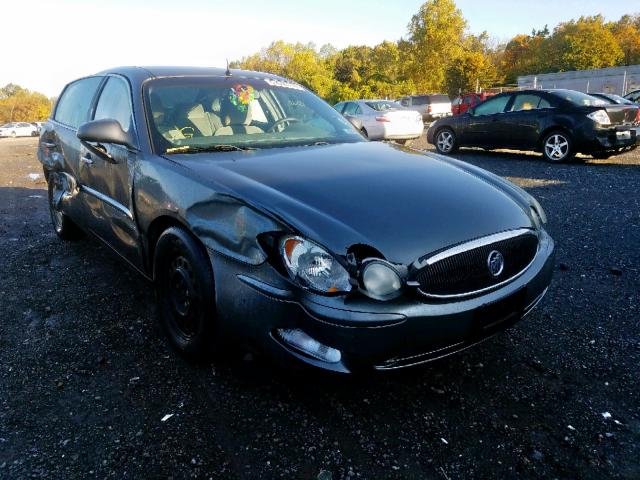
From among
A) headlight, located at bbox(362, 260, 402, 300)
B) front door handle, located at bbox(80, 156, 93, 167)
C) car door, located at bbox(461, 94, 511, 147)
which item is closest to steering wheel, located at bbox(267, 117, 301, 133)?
front door handle, located at bbox(80, 156, 93, 167)

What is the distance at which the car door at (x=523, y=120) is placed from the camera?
985 cm

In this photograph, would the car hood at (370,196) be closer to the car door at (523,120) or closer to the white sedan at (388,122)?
the car door at (523,120)

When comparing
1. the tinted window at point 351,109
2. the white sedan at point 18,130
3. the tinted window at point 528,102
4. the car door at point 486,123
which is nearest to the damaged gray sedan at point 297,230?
the tinted window at point 528,102

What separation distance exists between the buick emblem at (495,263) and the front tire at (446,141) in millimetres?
10034

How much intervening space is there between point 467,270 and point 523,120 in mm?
9165

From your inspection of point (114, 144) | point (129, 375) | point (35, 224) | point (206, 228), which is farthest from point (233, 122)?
point (35, 224)

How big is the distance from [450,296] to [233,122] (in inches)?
77.8

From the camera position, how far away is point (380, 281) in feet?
6.35

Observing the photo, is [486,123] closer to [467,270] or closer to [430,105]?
[467,270]

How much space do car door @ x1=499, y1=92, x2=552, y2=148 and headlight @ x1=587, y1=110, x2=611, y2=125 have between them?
34.2 inches

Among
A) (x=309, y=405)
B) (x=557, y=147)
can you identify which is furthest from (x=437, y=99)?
(x=309, y=405)

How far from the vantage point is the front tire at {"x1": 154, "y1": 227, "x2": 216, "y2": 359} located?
2295mm

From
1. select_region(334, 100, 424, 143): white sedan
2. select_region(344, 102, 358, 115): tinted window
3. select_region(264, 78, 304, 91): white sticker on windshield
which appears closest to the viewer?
select_region(264, 78, 304, 91): white sticker on windshield

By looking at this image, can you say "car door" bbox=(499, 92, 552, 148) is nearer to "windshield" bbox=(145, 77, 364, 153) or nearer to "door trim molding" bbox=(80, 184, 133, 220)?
"windshield" bbox=(145, 77, 364, 153)
